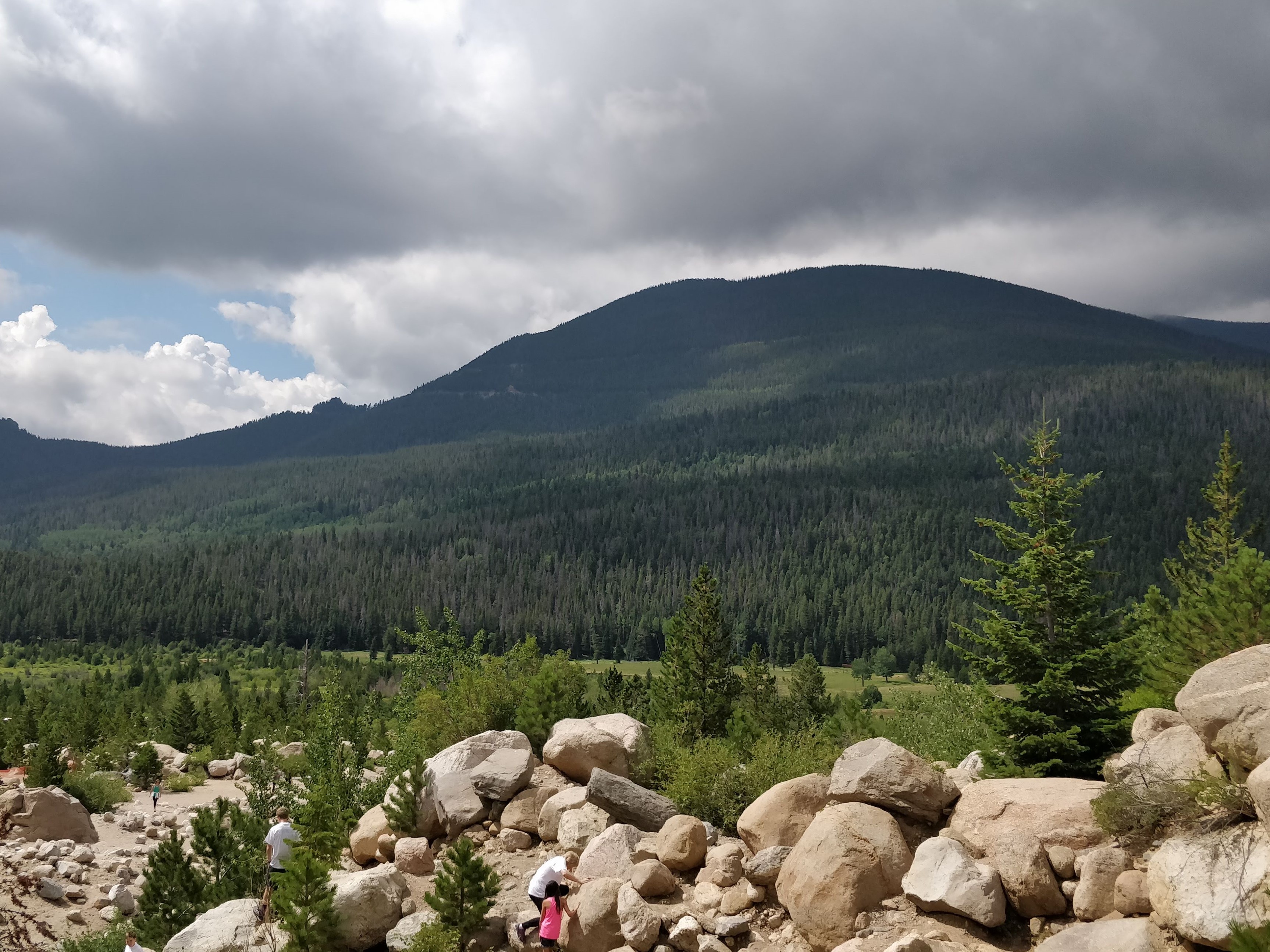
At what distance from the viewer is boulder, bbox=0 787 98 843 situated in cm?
4106

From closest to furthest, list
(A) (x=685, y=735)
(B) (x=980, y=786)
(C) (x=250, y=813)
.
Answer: (B) (x=980, y=786)
(C) (x=250, y=813)
(A) (x=685, y=735)

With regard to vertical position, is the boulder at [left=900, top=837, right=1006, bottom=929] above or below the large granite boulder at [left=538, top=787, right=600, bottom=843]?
above

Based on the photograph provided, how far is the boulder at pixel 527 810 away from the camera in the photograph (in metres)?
28.3

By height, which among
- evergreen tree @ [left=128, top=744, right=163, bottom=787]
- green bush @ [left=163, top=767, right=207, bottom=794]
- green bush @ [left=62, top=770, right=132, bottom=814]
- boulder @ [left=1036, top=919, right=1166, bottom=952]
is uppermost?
boulder @ [left=1036, top=919, right=1166, bottom=952]

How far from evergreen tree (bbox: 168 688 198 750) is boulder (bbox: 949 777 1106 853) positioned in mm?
85975

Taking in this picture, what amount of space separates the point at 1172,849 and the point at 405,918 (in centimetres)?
1804

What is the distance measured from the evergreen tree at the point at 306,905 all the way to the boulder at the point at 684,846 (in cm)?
862

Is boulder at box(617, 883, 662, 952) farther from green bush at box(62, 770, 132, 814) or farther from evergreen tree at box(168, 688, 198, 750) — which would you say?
evergreen tree at box(168, 688, 198, 750)

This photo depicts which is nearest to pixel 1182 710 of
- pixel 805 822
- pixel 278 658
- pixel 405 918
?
pixel 805 822

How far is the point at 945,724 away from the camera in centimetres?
4344

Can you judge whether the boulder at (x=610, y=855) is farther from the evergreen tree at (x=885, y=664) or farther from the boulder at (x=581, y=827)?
the evergreen tree at (x=885, y=664)

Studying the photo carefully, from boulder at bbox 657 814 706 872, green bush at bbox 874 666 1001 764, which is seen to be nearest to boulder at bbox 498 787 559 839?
boulder at bbox 657 814 706 872

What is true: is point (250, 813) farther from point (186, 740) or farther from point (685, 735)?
point (186, 740)

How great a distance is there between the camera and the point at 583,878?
78.1ft
